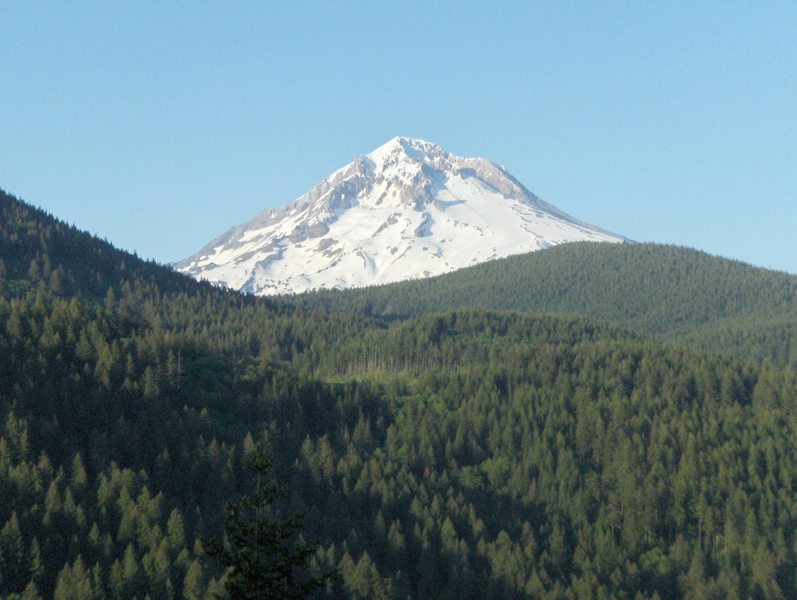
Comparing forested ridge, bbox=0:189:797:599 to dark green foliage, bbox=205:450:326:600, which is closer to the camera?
dark green foliage, bbox=205:450:326:600

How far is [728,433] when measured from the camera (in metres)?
178

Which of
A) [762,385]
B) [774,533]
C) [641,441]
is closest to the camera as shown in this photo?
[774,533]

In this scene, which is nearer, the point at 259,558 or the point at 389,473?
the point at 259,558

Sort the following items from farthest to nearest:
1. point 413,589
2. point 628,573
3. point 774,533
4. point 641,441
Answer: point 641,441 < point 774,533 < point 628,573 < point 413,589

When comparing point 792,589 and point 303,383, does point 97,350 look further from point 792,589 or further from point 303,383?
point 792,589

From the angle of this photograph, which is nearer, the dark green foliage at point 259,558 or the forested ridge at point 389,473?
the dark green foliage at point 259,558

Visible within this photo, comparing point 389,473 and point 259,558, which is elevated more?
point 259,558

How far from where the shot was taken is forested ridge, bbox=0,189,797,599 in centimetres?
11425

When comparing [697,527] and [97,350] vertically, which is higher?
[97,350]

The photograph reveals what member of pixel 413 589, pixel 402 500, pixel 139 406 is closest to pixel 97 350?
pixel 139 406

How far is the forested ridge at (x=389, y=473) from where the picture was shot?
114 meters

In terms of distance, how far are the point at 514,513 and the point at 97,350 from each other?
65.8 m

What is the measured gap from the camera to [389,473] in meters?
153

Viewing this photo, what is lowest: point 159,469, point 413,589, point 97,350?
point 413,589
